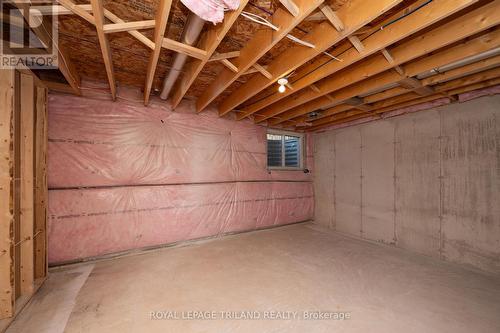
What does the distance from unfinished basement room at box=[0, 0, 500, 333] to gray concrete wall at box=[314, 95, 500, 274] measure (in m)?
0.02

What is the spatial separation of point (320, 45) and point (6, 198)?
9.39 feet

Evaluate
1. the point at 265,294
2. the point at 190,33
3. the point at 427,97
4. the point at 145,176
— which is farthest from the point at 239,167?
the point at 427,97

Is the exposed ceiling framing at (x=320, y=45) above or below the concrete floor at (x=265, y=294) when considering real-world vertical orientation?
above

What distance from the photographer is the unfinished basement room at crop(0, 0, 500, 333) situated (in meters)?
1.58

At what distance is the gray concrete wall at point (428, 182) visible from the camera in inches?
99.0

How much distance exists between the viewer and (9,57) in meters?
1.76

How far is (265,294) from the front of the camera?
1981 mm

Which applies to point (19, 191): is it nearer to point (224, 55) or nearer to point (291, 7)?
point (224, 55)

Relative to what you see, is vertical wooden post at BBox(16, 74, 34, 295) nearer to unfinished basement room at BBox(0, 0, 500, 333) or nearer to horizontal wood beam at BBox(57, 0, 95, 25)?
unfinished basement room at BBox(0, 0, 500, 333)

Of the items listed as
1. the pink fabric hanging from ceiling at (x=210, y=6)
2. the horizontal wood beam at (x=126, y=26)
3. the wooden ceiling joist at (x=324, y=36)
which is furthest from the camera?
the horizontal wood beam at (x=126, y=26)

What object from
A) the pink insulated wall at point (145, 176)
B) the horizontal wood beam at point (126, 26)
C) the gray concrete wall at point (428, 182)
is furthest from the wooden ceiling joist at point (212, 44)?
the gray concrete wall at point (428, 182)

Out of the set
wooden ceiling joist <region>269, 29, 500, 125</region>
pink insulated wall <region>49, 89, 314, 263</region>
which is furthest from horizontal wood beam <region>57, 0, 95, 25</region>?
wooden ceiling joist <region>269, 29, 500, 125</region>

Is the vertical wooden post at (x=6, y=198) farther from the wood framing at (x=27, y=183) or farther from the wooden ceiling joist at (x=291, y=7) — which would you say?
the wooden ceiling joist at (x=291, y=7)

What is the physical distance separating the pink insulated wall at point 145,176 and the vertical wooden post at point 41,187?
10.5 inches
